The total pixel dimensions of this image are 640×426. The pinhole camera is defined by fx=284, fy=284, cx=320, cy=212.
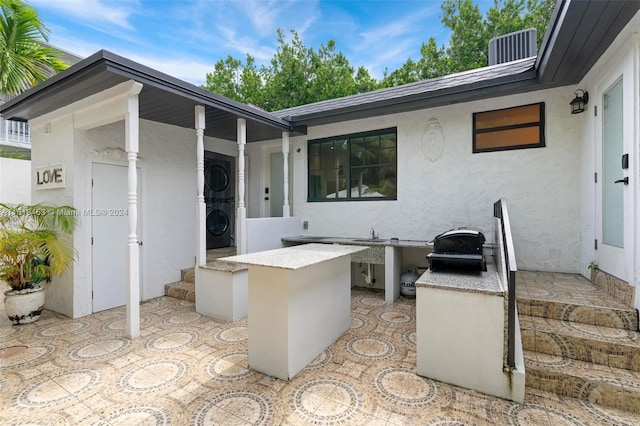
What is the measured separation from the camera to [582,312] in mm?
2631

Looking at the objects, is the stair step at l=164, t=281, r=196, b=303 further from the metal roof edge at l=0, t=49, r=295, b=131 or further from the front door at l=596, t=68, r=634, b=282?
the front door at l=596, t=68, r=634, b=282

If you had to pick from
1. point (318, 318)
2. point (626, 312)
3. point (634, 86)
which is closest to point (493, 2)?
point (634, 86)

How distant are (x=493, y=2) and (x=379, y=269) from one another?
1714 centimetres

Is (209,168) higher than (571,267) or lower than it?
higher

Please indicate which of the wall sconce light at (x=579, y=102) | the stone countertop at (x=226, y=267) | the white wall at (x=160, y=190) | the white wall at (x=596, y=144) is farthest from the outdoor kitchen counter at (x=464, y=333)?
the white wall at (x=160, y=190)

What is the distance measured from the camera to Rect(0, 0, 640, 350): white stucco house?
2955mm

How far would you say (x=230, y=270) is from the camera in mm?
3945

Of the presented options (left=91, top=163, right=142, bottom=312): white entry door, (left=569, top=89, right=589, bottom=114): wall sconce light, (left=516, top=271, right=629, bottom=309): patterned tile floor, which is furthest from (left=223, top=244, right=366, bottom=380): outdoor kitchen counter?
(left=569, top=89, right=589, bottom=114): wall sconce light

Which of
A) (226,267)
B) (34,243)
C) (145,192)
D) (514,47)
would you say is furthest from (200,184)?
(514,47)

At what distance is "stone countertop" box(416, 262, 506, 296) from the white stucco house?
1.26 meters

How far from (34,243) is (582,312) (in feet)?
20.9

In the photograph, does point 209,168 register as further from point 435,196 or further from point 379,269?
point 435,196

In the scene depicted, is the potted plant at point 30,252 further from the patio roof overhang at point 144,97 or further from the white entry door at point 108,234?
the patio roof overhang at point 144,97

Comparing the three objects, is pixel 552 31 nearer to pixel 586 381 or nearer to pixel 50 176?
pixel 586 381
